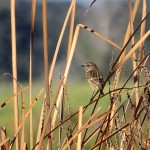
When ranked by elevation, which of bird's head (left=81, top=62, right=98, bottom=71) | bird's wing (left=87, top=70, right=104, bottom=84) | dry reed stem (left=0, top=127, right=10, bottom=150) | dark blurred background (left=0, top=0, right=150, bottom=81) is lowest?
dry reed stem (left=0, top=127, right=10, bottom=150)

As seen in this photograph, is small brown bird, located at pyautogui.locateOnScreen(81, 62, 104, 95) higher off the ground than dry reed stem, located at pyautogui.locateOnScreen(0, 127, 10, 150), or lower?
higher

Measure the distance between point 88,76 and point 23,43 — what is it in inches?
556

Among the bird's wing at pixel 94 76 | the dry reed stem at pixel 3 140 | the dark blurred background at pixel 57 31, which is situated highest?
the dark blurred background at pixel 57 31

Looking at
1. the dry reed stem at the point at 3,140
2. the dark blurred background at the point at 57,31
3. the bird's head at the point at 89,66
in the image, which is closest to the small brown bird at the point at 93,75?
the bird's head at the point at 89,66

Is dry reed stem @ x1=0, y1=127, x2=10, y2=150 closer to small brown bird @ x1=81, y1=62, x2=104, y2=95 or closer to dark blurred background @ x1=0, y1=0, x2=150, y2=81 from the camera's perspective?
small brown bird @ x1=81, y1=62, x2=104, y2=95

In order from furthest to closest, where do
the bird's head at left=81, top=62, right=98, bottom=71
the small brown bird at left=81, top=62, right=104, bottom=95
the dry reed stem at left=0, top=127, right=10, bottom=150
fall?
the bird's head at left=81, top=62, right=98, bottom=71, the small brown bird at left=81, top=62, right=104, bottom=95, the dry reed stem at left=0, top=127, right=10, bottom=150

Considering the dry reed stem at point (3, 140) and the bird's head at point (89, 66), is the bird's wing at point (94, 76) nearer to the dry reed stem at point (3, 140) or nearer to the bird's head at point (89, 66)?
the bird's head at point (89, 66)

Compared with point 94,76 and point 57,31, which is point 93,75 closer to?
point 94,76

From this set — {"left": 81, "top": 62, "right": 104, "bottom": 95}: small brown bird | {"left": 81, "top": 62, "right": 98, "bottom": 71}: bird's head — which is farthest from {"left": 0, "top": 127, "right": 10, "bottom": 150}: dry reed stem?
{"left": 81, "top": 62, "right": 98, "bottom": 71}: bird's head

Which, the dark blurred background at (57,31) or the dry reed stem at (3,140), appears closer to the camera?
the dry reed stem at (3,140)

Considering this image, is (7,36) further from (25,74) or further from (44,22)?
(44,22)

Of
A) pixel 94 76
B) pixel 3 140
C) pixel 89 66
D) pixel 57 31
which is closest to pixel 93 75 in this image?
pixel 94 76

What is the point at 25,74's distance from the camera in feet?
56.1

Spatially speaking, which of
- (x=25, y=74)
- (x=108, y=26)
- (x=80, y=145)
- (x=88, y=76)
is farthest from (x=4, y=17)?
(x=80, y=145)
